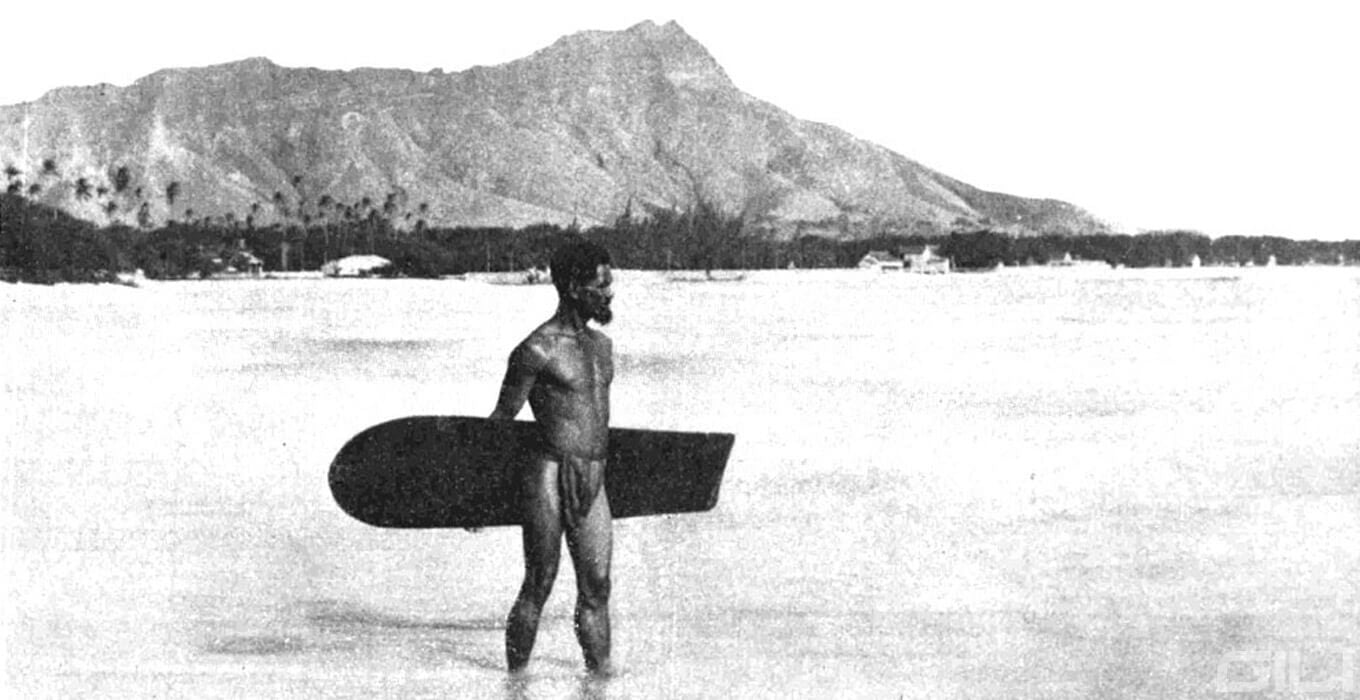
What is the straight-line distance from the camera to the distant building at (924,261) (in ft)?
439

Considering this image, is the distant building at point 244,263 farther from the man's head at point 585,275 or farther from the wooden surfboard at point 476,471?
the man's head at point 585,275

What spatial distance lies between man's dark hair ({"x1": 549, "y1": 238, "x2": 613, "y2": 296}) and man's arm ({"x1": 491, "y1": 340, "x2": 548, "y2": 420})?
26cm

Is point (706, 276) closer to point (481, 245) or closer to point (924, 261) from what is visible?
point (481, 245)

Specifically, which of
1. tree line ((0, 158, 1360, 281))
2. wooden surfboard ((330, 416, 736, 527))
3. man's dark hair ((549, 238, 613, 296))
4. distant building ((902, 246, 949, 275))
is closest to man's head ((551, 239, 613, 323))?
man's dark hair ((549, 238, 613, 296))

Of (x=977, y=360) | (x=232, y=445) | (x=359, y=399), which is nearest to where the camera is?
(x=232, y=445)

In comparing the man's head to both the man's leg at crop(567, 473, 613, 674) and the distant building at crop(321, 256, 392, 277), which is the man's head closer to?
the man's leg at crop(567, 473, 613, 674)

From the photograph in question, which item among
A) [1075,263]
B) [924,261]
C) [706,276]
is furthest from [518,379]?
[1075,263]

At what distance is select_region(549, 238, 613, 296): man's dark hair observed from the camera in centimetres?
600

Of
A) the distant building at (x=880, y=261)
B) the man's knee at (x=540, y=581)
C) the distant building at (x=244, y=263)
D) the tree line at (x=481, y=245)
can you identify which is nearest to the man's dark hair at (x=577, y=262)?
the man's knee at (x=540, y=581)

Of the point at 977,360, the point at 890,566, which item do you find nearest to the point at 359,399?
the point at 890,566

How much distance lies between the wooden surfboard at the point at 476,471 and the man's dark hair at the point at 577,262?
1.96 ft

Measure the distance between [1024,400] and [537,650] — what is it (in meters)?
16.0

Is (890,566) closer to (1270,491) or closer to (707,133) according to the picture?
(1270,491)

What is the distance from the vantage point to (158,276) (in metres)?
79.6
